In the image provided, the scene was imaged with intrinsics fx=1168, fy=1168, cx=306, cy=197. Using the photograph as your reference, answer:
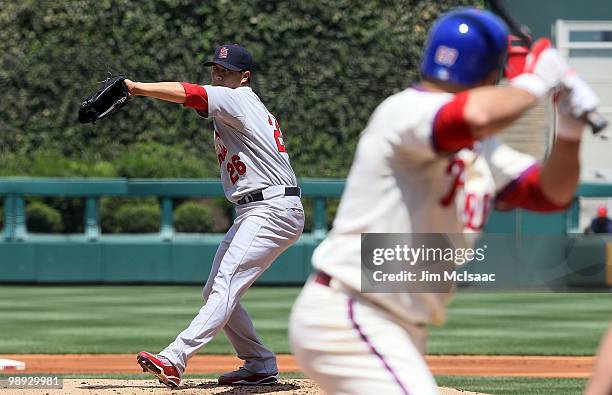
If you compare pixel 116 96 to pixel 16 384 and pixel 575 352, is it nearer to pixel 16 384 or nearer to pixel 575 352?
pixel 16 384

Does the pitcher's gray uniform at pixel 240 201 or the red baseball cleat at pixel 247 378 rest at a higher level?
the pitcher's gray uniform at pixel 240 201

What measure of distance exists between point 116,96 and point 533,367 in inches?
181

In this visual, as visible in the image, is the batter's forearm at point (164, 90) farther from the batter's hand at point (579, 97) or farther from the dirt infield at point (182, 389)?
the batter's hand at point (579, 97)

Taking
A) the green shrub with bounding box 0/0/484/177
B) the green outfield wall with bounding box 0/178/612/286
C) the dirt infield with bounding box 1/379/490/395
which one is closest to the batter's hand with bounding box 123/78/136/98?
the dirt infield with bounding box 1/379/490/395

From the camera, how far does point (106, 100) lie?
18.7 ft

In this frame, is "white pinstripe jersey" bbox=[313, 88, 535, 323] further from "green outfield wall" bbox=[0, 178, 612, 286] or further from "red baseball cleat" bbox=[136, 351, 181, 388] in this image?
"green outfield wall" bbox=[0, 178, 612, 286]

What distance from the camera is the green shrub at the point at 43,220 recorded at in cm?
1764

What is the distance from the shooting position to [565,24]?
64.3 ft

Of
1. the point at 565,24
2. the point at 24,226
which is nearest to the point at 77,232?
the point at 24,226

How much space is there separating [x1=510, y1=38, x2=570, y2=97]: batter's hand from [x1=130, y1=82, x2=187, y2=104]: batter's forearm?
9.61 feet

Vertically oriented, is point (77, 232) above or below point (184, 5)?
below

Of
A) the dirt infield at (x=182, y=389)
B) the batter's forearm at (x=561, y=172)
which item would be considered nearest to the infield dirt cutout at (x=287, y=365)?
the dirt infield at (x=182, y=389)

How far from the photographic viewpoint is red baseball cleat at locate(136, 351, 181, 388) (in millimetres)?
5598

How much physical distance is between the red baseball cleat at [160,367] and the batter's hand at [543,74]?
3140 millimetres
